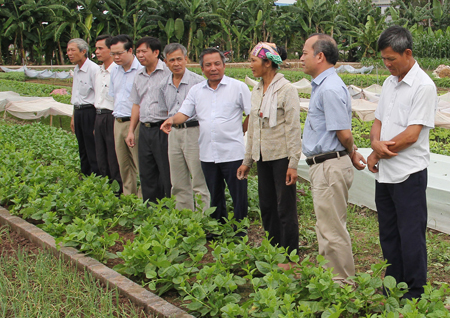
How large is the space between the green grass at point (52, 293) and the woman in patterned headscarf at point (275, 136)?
1.22 m

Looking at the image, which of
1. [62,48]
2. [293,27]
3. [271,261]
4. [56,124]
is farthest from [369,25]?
[271,261]

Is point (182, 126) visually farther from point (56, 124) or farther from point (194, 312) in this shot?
point (56, 124)

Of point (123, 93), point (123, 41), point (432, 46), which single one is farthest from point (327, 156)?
point (432, 46)

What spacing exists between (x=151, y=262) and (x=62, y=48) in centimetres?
2596

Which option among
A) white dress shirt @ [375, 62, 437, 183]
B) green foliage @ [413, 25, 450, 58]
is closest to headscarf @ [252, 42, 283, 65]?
white dress shirt @ [375, 62, 437, 183]

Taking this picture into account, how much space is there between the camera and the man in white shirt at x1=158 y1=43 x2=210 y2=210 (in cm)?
420

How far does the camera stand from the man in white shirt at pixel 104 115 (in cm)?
528

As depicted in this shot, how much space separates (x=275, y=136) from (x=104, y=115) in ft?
8.36

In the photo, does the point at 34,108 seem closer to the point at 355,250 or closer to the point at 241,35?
the point at 355,250

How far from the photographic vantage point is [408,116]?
266 cm

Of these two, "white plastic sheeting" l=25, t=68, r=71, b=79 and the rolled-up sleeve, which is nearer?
the rolled-up sleeve

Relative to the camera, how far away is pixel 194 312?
276 cm

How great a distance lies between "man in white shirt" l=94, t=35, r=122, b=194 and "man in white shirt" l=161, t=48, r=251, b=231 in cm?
153

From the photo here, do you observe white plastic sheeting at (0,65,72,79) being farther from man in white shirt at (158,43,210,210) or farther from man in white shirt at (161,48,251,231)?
man in white shirt at (161,48,251,231)
